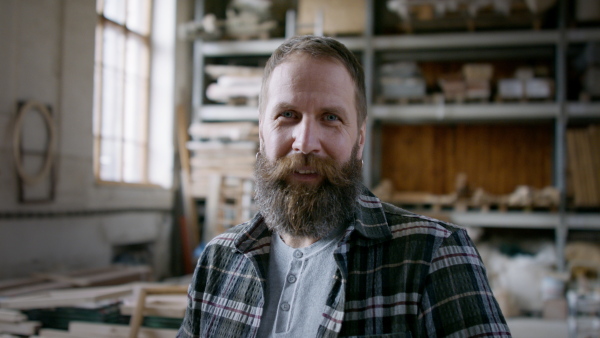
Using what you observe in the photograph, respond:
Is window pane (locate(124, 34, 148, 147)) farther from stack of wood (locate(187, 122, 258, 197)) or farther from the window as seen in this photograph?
stack of wood (locate(187, 122, 258, 197))

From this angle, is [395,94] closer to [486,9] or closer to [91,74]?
[486,9]

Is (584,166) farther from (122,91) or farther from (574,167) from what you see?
(122,91)

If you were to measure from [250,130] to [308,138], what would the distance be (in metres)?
5.83

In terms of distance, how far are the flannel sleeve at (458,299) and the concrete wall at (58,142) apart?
14.5ft

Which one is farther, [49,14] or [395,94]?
[395,94]

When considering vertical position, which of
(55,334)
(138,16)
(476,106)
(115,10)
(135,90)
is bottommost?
(55,334)

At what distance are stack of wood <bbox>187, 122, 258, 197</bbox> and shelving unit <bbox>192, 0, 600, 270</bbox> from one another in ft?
1.20

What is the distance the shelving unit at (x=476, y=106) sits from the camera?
6.97m

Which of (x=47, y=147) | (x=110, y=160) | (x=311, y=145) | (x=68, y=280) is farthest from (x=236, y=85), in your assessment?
(x=311, y=145)

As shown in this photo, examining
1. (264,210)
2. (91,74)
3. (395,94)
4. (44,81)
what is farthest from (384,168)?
(264,210)

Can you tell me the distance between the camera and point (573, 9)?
7.78 m

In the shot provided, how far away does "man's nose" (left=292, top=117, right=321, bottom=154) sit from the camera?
1736 mm

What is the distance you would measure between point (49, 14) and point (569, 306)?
21.1ft

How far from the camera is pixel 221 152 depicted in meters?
7.69
